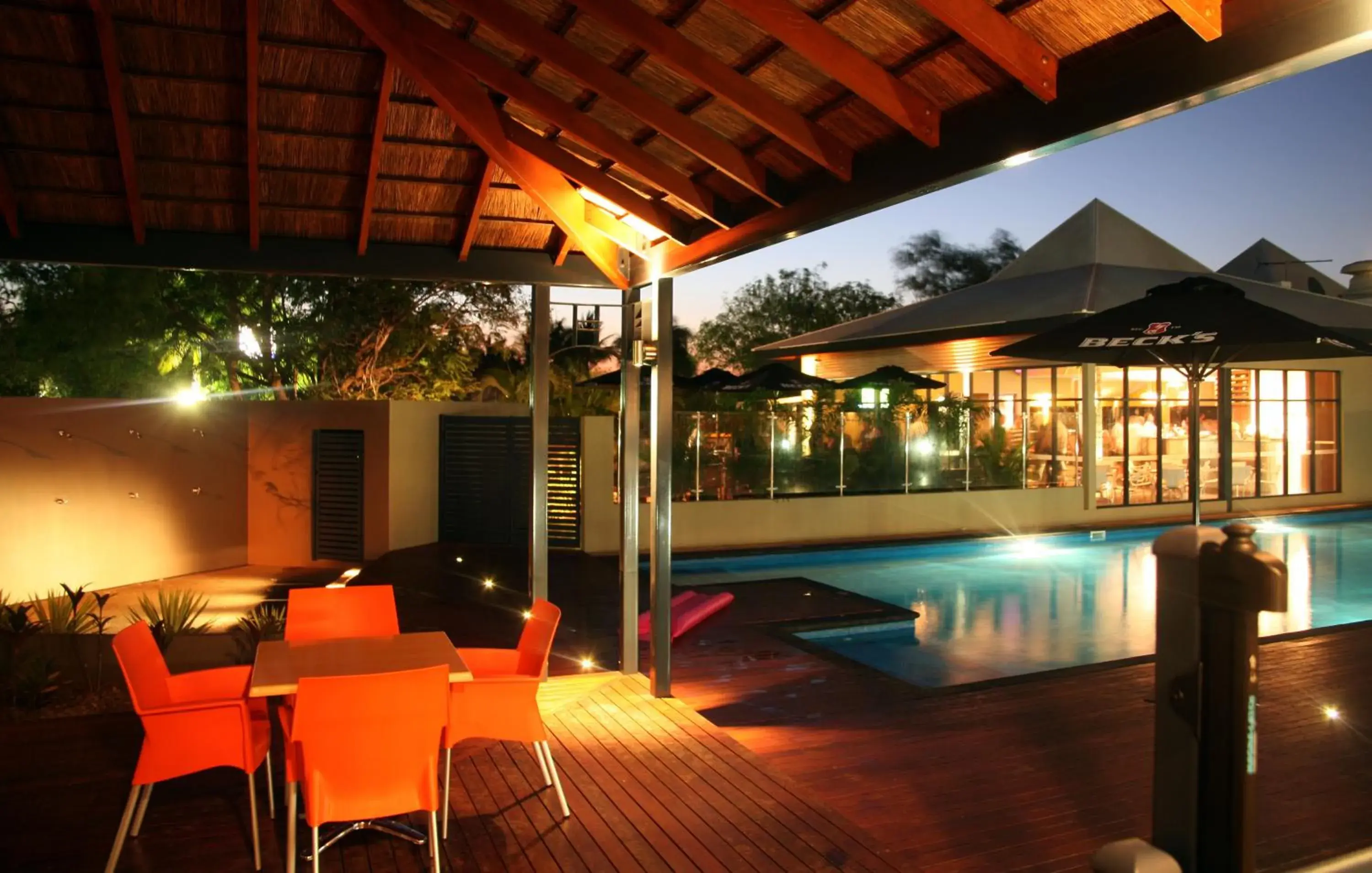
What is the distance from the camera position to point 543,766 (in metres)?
4.59

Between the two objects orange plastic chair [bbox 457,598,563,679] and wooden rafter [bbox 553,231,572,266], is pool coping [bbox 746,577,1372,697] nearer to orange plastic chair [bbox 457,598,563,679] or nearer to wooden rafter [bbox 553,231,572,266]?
orange plastic chair [bbox 457,598,563,679]

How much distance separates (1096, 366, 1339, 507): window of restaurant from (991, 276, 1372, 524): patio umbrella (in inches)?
459

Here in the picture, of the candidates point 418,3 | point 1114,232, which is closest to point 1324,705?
point 418,3

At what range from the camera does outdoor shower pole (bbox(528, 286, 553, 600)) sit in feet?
23.1

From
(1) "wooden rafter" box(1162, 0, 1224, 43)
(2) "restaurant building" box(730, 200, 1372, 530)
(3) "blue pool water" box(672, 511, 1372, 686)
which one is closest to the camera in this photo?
(1) "wooden rafter" box(1162, 0, 1224, 43)

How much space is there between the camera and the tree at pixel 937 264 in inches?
1831

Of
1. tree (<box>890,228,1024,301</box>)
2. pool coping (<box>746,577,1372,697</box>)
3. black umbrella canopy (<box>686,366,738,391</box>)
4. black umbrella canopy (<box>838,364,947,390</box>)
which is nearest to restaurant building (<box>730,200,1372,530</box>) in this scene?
black umbrella canopy (<box>838,364,947,390</box>)

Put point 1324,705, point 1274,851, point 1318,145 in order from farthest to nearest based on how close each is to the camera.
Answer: point 1318,145 < point 1324,705 < point 1274,851

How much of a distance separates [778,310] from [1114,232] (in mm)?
17998

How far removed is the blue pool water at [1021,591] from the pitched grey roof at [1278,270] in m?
6.98

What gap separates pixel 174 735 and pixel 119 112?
3.39 metres

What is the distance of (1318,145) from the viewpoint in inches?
Result: 1940

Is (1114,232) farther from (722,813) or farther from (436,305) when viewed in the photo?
Result: (722,813)

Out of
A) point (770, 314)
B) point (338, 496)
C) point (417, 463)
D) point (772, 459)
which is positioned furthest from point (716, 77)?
point (770, 314)
